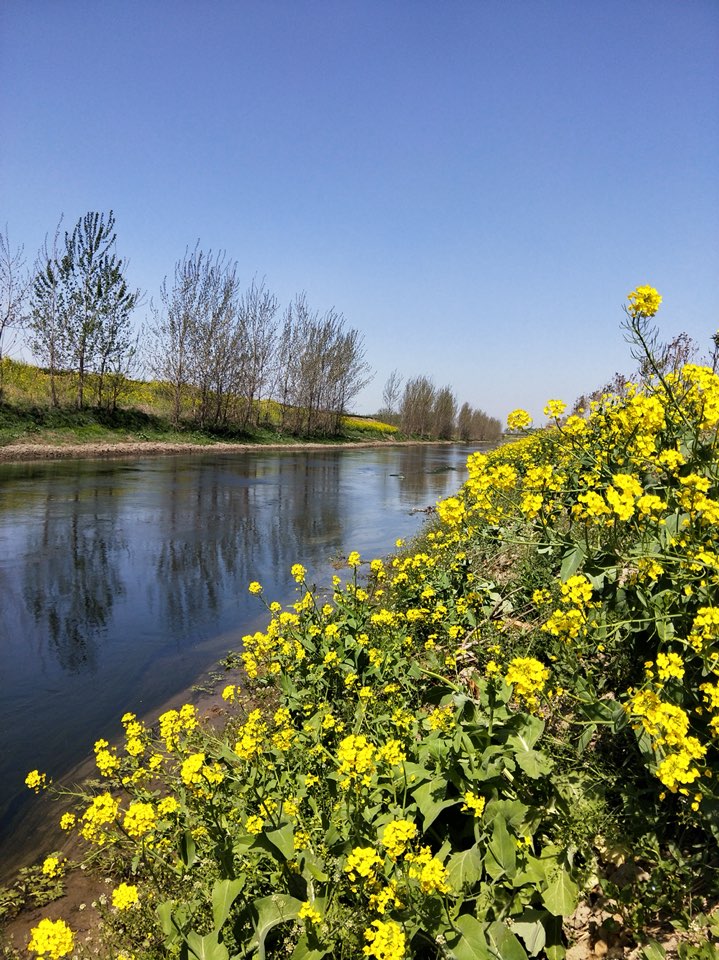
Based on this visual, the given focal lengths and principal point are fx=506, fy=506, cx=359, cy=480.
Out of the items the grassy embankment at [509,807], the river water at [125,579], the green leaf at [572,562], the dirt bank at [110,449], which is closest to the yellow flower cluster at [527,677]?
the grassy embankment at [509,807]

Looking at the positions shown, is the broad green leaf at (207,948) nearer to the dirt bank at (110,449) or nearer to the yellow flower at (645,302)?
the yellow flower at (645,302)

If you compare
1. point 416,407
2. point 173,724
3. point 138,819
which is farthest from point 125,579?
point 416,407

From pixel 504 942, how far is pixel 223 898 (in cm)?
85

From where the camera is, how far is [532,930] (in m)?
1.57

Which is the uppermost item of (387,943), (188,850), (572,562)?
(572,562)

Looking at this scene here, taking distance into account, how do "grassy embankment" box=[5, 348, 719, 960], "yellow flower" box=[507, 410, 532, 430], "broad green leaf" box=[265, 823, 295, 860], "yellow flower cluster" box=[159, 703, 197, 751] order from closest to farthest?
"grassy embankment" box=[5, 348, 719, 960] < "broad green leaf" box=[265, 823, 295, 860] < "yellow flower cluster" box=[159, 703, 197, 751] < "yellow flower" box=[507, 410, 532, 430]

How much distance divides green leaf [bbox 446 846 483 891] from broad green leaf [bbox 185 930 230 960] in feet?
2.38

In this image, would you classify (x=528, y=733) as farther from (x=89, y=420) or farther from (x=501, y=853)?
(x=89, y=420)

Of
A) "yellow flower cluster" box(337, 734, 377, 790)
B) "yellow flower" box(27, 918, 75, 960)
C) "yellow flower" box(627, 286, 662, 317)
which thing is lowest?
"yellow flower" box(27, 918, 75, 960)

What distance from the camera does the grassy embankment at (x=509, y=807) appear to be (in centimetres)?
155

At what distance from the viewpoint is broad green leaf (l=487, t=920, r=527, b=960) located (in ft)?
4.62

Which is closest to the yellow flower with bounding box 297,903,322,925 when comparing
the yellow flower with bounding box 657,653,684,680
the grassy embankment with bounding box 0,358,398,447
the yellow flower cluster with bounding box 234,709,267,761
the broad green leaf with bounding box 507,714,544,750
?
the yellow flower cluster with bounding box 234,709,267,761

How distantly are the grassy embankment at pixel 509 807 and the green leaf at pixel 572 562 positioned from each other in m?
0.01

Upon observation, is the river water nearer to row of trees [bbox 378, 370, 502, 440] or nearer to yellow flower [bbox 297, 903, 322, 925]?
yellow flower [bbox 297, 903, 322, 925]
